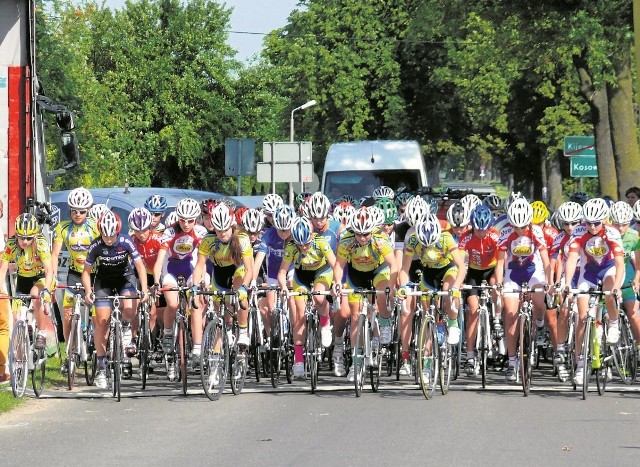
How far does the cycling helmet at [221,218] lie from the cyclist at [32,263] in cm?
165

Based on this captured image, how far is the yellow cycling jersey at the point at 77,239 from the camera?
635 inches

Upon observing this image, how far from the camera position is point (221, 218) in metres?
→ 14.7

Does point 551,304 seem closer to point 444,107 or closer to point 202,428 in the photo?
point 202,428

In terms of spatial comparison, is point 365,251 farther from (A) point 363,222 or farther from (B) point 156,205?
(B) point 156,205

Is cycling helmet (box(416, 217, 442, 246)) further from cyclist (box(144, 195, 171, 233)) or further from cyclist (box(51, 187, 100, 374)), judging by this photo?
cyclist (box(144, 195, 171, 233))

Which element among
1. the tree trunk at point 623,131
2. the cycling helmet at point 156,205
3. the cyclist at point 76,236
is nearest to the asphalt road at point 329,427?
the cyclist at point 76,236

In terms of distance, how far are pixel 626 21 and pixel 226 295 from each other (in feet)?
49.0

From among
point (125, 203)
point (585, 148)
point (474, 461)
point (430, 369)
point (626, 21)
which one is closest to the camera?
point (474, 461)

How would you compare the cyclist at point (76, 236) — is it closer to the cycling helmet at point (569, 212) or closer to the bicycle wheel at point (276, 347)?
the bicycle wheel at point (276, 347)

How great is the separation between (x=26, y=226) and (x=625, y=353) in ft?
18.9

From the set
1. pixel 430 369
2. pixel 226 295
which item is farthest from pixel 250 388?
pixel 430 369

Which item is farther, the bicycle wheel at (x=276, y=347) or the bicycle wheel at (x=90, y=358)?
the bicycle wheel at (x=90, y=358)

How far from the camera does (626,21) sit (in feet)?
91.4

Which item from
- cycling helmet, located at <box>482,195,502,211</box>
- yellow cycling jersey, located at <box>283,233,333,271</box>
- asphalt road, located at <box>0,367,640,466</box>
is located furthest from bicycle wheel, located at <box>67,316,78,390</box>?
cycling helmet, located at <box>482,195,502,211</box>
